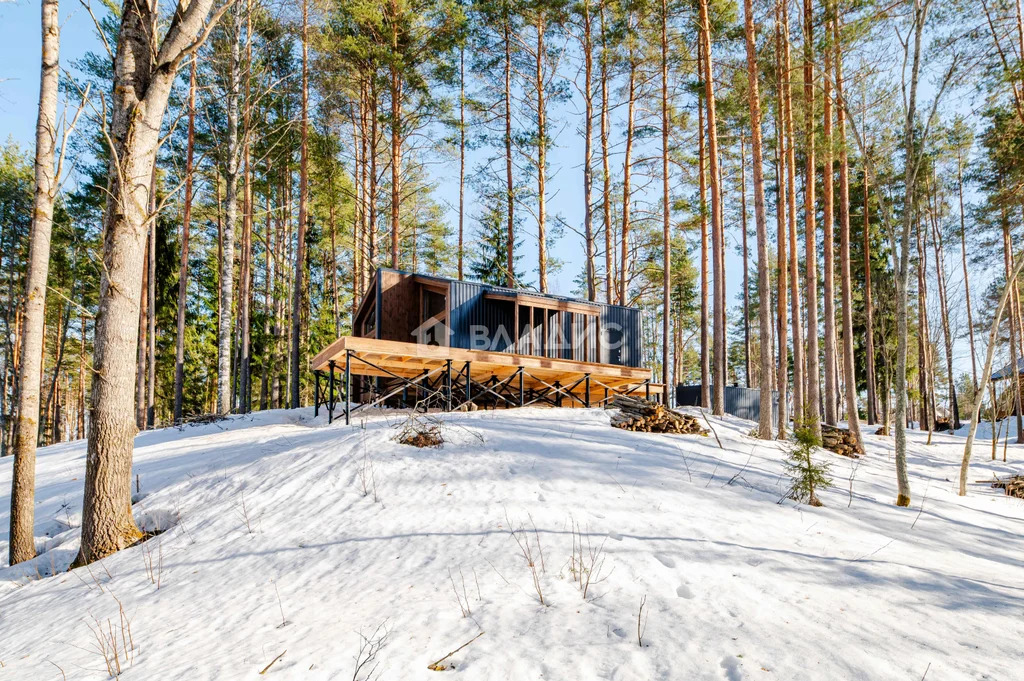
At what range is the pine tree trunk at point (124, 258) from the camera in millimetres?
4555

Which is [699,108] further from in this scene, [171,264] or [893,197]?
[171,264]

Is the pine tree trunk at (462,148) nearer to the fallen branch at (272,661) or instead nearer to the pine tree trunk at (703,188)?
the pine tree trunk at (703,188)

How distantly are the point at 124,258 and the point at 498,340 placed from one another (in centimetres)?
921

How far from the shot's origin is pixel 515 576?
2.98m

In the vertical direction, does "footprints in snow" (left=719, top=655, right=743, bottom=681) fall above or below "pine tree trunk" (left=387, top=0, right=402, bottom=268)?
below

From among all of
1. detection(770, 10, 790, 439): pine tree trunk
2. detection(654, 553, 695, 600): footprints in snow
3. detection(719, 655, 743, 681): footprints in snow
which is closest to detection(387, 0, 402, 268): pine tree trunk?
detection(770, 10, 790, 439): pine tree trunk

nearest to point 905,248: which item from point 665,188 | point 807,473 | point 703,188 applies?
point 807,473

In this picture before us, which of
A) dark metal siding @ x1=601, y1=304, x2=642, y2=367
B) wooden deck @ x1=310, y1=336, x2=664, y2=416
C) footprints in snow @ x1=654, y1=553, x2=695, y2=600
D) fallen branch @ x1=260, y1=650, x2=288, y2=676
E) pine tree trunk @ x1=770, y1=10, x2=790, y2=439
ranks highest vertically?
pine tree trunk @ x1=770, y1=10, x2=790, y2=439

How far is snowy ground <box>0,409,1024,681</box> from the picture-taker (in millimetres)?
2287

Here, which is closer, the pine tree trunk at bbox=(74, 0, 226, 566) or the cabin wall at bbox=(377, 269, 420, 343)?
A: the pine tree trunk at bbox=(74, 0, 226, 566)

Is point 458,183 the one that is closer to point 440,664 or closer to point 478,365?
point 478,365

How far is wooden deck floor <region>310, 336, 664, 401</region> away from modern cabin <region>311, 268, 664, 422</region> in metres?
0.03

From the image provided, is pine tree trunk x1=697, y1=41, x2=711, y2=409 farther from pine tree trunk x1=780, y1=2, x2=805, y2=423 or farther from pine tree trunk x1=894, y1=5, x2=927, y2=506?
pine tree trunk x1=894, y1=5, x2=927, y2=506

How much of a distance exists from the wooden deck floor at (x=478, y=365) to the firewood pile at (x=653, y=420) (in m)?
2.93
